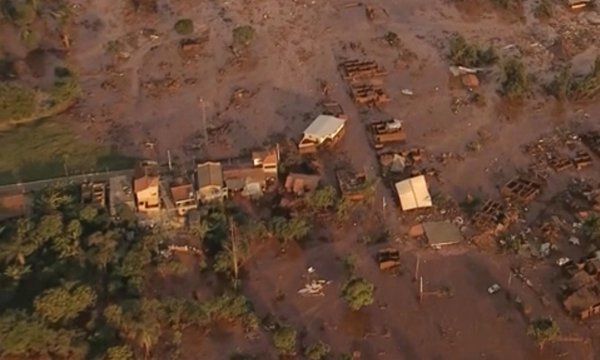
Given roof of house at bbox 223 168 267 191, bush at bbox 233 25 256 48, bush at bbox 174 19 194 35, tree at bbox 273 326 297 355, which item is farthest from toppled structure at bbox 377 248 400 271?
bush at bbox 174 19 194 35

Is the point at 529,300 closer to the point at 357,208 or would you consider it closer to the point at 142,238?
the point at 357,208

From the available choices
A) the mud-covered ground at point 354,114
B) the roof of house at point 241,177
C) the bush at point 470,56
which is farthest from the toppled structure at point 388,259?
the bush at point 470,56

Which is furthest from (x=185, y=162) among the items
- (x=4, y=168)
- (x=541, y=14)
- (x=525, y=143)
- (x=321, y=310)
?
(x=541, y=14)

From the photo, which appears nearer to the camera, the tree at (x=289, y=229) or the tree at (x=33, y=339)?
the tree at (x=33, y=339)

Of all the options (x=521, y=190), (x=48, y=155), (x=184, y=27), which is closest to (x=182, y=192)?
(x=48, y=155)

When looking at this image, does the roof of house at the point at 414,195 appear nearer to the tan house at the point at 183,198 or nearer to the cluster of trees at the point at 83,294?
the cluster of trees at the point at 83,294
